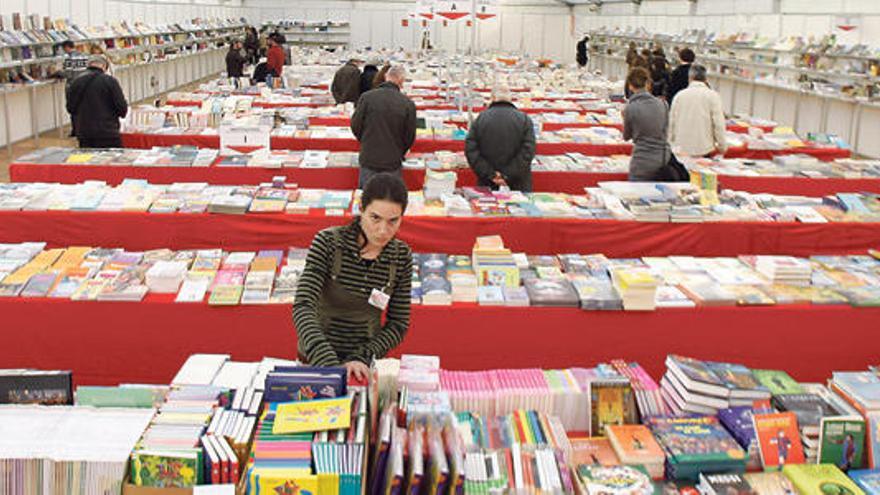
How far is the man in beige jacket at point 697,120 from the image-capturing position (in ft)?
26.0

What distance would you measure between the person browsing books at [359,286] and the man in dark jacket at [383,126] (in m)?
3.98

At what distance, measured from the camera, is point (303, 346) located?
3.26 m

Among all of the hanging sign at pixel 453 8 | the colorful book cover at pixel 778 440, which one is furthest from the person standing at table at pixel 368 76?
the colorful book cover at pixel 778 440

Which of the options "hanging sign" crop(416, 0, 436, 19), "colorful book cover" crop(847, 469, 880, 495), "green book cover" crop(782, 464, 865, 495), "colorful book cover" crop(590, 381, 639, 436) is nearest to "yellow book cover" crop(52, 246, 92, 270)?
"colorful book cover" crop(590, 381, 639, 436)

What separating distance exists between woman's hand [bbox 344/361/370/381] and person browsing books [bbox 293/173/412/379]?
16 centimetres

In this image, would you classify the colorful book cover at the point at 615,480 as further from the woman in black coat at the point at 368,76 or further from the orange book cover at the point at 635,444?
the woman in black coat at the point at 368,76

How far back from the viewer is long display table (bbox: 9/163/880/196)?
7.65m

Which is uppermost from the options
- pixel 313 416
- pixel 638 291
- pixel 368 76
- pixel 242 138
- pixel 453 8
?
pixel 453 8

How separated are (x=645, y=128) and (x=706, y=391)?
4.43 metres

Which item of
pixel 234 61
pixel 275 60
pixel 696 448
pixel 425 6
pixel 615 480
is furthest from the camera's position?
pixel 234 61

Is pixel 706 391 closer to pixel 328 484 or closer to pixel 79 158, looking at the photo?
pixel 328 484

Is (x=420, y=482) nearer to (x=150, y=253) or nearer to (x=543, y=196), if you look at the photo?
(x=150, y=253)

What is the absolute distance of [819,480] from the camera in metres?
2.74

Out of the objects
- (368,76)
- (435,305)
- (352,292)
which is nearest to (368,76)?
(368,76)
